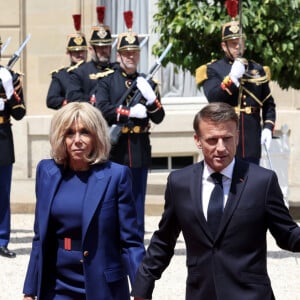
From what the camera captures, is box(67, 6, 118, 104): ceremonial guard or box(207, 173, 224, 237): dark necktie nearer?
box(207, 173, 224, 237): dark necktie

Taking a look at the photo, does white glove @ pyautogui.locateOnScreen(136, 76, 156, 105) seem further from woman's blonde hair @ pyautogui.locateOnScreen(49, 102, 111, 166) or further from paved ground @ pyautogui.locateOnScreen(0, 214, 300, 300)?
woman's blonde hair @ pyautogui.locateOnScreen(49, 102, 111, 166)

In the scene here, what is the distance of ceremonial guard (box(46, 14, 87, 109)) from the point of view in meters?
11.4

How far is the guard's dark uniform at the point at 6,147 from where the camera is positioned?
10.4 m

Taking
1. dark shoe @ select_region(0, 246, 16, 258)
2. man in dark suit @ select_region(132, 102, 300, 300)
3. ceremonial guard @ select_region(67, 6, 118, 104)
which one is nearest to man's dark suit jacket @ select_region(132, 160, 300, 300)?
man in dark suit @ select_region(132, 102, 300, 300)

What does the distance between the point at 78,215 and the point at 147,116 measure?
4.77 meters

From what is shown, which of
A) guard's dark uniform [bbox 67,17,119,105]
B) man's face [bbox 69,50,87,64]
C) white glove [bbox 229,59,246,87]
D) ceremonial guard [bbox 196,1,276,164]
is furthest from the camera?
man's face [bbox 69,50,87,64]

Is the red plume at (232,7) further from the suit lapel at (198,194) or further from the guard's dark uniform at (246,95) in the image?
the suit lapel at (198,194)

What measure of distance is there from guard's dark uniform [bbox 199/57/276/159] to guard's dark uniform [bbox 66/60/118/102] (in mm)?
1045

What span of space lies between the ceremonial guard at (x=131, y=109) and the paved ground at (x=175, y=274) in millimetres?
723

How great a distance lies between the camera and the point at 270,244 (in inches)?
432

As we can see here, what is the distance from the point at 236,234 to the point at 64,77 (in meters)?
6.61

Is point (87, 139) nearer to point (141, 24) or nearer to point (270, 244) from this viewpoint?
point (270, 244)

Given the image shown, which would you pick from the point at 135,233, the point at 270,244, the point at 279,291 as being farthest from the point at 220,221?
the point at 270,244

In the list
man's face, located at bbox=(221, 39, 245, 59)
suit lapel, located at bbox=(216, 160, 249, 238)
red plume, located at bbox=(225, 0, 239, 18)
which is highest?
red plume, located at bbox=(225, 0, 239, 18)
